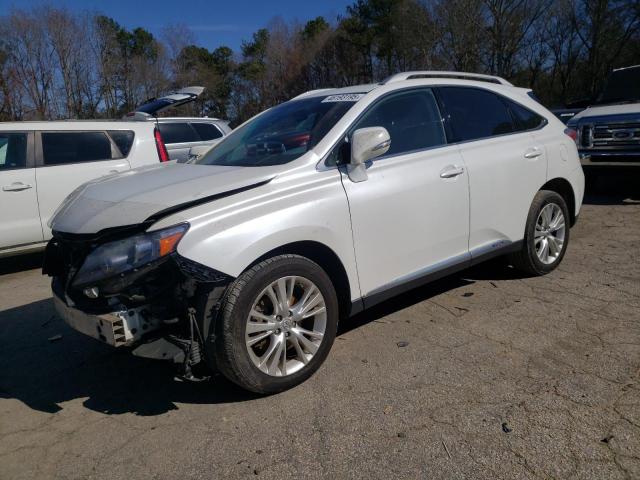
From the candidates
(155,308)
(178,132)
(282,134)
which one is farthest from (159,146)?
(155,308)

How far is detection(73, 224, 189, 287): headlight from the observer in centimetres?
271

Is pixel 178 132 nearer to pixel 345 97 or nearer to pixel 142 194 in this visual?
pixel 345 97

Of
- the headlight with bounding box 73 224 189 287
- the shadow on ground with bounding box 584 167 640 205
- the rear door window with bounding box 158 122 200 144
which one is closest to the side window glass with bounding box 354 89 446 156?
the headlight with bounding box 73 224 189 287

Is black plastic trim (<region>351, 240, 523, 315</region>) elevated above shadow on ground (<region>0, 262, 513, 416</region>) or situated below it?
above

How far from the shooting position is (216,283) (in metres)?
2.76

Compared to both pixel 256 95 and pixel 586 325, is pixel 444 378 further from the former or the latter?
pixel 256 95

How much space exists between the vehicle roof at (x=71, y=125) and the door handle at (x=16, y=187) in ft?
2.40

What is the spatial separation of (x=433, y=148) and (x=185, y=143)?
26.5 feet

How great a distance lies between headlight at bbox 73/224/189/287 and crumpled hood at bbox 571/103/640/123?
7.83 m

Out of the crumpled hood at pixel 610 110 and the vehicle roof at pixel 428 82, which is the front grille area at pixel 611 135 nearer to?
the crumpled hood at pixel 610 110

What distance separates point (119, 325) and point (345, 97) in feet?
7.17

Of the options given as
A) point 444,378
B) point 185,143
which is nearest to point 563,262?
point 444,378

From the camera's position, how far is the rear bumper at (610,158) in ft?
26.2

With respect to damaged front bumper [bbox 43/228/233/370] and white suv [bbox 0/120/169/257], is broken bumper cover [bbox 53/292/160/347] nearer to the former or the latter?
damaged front bumper [bbox 43/228/233/370]
